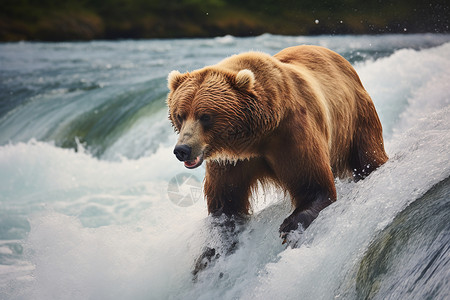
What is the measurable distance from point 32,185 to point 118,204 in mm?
1815

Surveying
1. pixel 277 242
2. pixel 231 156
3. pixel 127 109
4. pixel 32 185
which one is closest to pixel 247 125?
pixel 231 156

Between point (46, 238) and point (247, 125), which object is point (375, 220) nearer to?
point (247, 125)

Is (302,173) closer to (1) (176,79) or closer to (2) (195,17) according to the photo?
(1) (176,79)

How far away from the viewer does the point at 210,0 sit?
77.2ft

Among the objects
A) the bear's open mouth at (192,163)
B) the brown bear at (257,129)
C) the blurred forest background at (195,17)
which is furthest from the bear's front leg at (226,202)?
the blurred forest background at (195,17)

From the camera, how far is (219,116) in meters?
3.22

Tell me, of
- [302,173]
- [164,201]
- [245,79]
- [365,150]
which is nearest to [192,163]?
[245,79]

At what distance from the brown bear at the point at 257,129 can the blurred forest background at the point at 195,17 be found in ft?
44.0

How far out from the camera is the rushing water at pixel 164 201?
2.87 meters

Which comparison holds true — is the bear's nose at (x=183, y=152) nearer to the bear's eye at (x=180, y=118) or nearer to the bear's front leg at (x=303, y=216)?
the bear's eye at (x=180, y=118)

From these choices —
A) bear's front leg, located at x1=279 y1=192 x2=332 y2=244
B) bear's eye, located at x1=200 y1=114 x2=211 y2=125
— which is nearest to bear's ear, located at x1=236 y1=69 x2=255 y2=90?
bear's eye, located at x1=200 y1=114 x2=211 y2=125

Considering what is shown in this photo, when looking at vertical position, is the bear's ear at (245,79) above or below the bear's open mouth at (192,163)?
above

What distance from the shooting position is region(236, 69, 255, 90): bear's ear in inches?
125

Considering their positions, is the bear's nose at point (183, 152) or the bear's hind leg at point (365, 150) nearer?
the bear's nose at point (183, 152)
